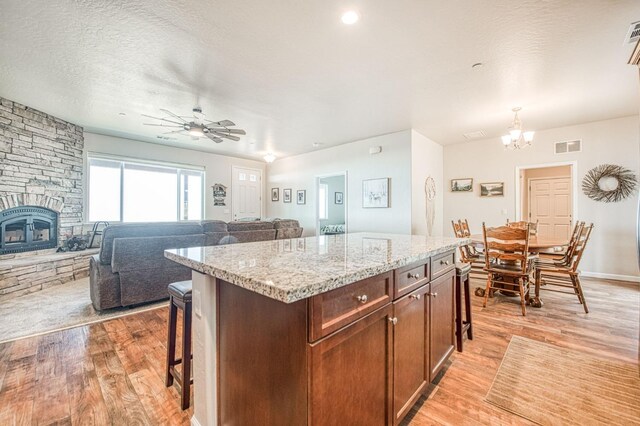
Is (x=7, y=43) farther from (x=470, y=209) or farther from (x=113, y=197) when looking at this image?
(x=470, y=209)

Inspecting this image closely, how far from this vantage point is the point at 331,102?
389 cm

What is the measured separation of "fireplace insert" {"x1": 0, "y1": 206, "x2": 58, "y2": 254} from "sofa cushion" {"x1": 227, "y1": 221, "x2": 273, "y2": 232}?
326 centimetres

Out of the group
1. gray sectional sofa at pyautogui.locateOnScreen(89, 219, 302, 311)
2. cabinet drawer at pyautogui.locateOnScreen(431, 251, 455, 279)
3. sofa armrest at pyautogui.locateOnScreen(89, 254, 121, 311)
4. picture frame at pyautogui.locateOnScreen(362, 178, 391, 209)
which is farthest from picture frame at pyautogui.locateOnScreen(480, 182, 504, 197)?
sofa armrest at pyautogui.locateOnScreen(89, 254, 121, 311)

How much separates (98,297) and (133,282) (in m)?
0.35

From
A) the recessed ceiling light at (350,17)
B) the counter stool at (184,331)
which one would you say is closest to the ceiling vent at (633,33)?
the recessed ceiling light at (350,17)

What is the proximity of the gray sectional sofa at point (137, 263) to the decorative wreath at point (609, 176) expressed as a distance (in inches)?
238

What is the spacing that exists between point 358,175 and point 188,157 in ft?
14.2

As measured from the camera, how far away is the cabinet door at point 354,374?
88 cm

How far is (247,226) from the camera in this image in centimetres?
429

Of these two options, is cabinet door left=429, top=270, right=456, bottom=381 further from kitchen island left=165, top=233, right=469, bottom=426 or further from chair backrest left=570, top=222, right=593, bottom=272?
chair backrest left=570, top=222, right=593, bottom=272

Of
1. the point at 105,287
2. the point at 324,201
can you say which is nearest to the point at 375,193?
the point at 324,201

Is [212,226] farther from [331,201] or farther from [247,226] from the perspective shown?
[331,201]

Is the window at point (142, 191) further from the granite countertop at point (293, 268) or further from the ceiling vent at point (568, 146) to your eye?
the ceiling vent at point (568, 146)

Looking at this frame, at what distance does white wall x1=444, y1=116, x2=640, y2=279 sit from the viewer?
4363mm
